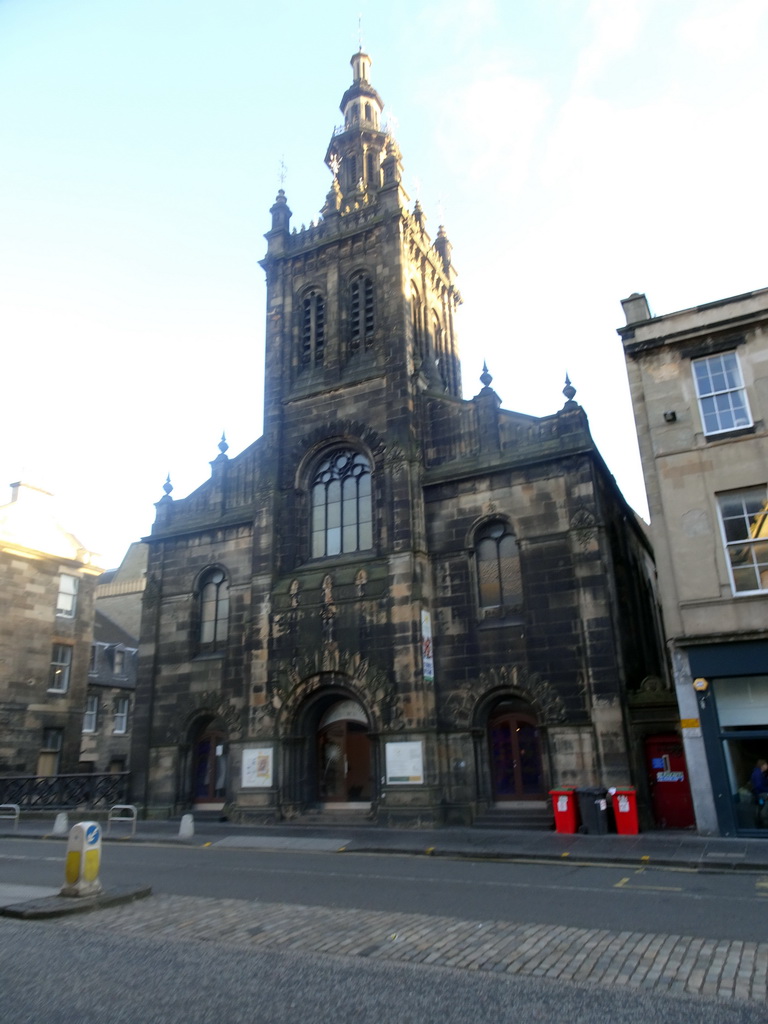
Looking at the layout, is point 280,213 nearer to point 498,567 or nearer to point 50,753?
point 498,567

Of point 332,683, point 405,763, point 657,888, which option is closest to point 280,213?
point 332,683

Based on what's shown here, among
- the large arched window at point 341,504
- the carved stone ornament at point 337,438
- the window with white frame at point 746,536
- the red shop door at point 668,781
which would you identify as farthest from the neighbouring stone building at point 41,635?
the window with white frame at point 746,536

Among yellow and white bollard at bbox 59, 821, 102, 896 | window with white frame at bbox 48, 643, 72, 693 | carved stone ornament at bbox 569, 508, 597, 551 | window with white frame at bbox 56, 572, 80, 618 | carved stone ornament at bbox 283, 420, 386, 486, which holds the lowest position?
yellow and white bollard at bbox 59, 821, 102, 896

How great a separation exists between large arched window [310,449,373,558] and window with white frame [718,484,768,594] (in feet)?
35.3

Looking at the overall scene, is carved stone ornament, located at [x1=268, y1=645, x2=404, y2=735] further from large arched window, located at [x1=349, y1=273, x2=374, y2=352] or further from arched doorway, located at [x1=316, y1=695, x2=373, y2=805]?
large arched window, located at [x1=349, y1=273, x2=374, y2=352]

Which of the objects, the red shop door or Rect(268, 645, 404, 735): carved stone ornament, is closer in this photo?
the red shop door

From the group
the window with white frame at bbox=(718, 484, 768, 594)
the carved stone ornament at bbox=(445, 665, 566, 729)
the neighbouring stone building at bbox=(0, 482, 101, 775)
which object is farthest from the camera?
the neighbouring stone building at bbox=(0, 482, 101, 775)

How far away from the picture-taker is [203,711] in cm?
2562

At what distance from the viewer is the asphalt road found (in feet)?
30.1

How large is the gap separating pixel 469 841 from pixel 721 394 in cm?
1248

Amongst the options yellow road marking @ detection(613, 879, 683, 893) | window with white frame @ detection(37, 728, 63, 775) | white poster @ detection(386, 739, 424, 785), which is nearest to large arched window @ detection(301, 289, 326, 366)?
white poster @ detection(386, 739, 424, 785)

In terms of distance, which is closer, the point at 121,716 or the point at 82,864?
the point at 82,864

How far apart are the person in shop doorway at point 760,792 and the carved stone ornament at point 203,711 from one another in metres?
15.1

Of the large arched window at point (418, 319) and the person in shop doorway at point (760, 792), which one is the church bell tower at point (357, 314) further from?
the person in shop doorway at point (760, 792)
